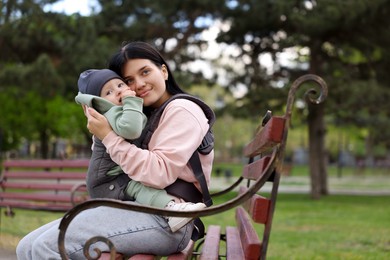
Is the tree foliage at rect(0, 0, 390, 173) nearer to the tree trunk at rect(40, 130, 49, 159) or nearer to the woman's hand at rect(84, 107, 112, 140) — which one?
the woman's hand at rect(84, 107, 112, 140)

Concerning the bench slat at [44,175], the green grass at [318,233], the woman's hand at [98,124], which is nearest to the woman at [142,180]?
the woman's hand at [98,124]

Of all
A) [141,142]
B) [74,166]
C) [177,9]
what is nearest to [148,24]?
[177,9]

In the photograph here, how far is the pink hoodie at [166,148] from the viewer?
268 centimetres

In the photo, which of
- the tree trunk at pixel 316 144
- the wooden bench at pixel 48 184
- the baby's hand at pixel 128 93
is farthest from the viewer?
the tree trunk at pixel 316 144

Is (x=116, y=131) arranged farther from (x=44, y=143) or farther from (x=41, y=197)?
(x=44, y=143)

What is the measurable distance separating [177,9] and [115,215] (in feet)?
59.1

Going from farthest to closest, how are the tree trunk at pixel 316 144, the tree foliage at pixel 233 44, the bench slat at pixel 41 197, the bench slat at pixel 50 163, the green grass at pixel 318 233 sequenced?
the tree trunk at pixel 316 144
the tree foliage at pixel 233 44
the bench slat at pixel 41 197
the bench slat at pixel 50 163
the green grass at pixel 318 233

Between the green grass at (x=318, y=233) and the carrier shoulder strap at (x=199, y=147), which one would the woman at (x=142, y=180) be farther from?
the green grass at (x=318, y=233)

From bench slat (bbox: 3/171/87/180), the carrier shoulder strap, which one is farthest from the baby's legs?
bench slat (bbox: 3/171/87/180)

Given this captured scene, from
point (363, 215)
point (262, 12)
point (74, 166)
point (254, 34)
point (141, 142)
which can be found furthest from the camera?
point (254, 34)

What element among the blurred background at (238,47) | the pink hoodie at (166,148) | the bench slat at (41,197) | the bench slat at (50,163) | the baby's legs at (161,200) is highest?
the blurred background at (238,47)

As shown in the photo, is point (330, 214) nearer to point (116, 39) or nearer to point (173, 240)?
point (116, 39)

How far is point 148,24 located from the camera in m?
20.3

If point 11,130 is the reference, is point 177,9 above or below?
above
